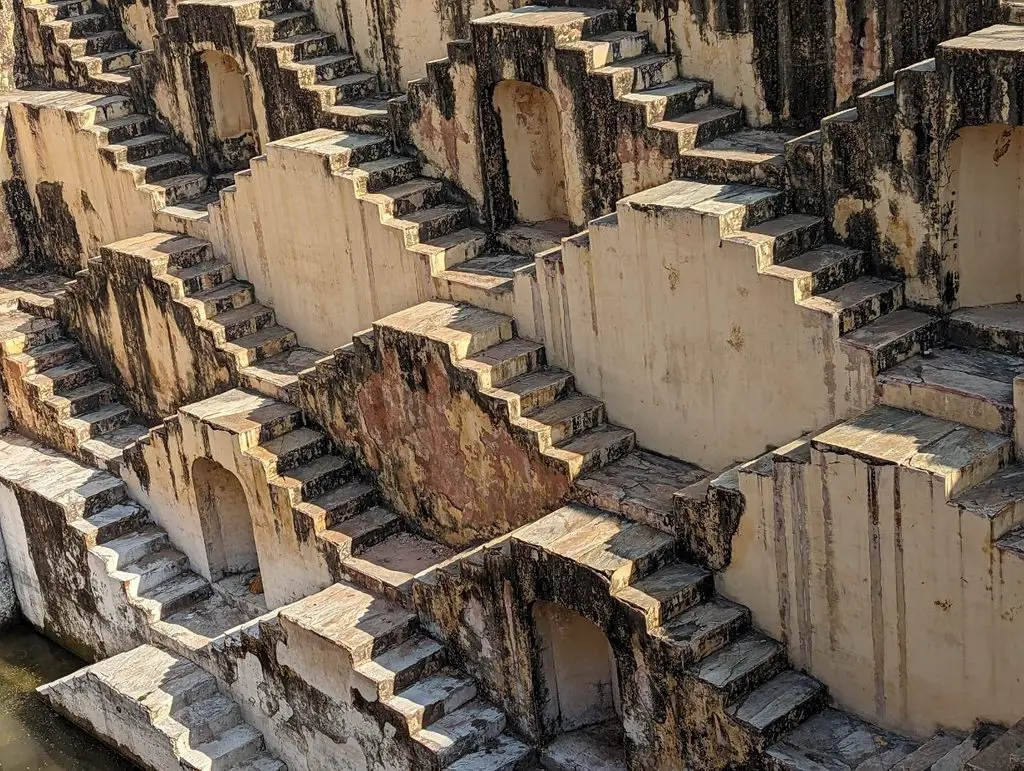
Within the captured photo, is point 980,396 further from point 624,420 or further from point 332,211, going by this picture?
point 332,211

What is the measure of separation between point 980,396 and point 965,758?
2.09 metres

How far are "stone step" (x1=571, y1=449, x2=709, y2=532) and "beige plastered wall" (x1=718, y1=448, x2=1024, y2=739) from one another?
71cm

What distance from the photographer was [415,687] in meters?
11.9

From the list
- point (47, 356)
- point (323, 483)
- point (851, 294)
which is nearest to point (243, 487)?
point (323, 483)

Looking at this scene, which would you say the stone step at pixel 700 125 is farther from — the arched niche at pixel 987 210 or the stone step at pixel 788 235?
the arched niche at pixel 987 210

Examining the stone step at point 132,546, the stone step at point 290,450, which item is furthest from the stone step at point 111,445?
the stone step at point 290,450

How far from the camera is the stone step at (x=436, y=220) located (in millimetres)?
13664

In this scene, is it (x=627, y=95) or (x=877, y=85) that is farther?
(x=627, y=95)

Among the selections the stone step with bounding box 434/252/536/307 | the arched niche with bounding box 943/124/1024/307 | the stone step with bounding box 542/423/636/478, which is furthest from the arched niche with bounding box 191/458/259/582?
the arched niche with bounding box 943/124/1024/307

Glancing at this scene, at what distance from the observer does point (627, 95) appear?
40.7ft

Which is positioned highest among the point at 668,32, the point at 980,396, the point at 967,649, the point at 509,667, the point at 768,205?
the point at 668,32

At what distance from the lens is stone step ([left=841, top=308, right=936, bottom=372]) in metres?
10.1

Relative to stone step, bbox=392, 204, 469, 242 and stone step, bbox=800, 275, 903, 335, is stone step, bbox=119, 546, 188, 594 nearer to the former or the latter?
stone step, bbox=392, 204, 469, 242

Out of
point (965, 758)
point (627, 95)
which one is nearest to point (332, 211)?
point (627, 95)
